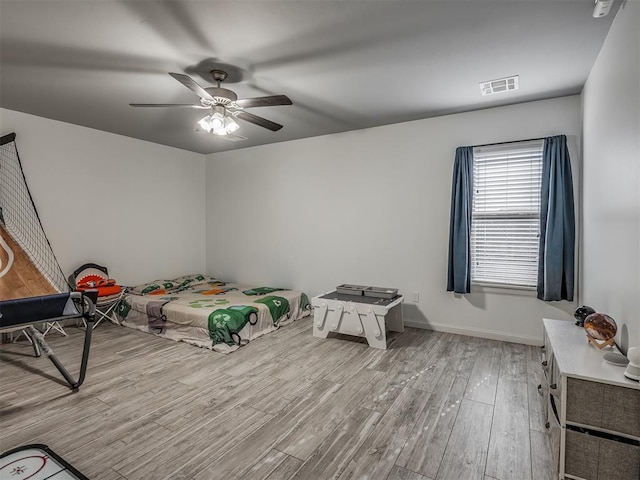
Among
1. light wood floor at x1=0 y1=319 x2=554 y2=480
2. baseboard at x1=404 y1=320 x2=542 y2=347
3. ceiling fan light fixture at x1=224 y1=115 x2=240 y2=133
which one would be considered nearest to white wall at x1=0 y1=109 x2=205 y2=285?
light wood floor at x1=0 y1=319 x2=554 y2=480

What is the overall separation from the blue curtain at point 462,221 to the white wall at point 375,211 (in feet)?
0.58

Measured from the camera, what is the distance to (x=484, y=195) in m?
3.66

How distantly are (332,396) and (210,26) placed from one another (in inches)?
105

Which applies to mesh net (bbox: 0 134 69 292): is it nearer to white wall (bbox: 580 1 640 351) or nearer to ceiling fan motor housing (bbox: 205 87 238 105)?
ceiling fan motor housing (bbox: 205 87 238 105)

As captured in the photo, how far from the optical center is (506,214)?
3.55 meters

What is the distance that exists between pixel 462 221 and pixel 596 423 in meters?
2.36

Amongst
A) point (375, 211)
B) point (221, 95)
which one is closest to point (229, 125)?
point (221, 95)

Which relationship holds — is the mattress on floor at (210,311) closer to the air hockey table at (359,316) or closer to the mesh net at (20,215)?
the air hockey table at (359,316)

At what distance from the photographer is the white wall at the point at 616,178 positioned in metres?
1.66

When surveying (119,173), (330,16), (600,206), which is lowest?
(600,206)

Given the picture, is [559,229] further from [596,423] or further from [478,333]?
[596,423]

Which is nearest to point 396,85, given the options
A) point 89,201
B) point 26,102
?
point 26,102

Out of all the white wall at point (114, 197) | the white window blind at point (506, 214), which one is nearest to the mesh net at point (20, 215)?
the white wall at point (114, 197)

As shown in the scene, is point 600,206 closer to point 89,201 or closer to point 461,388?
point 461,388
